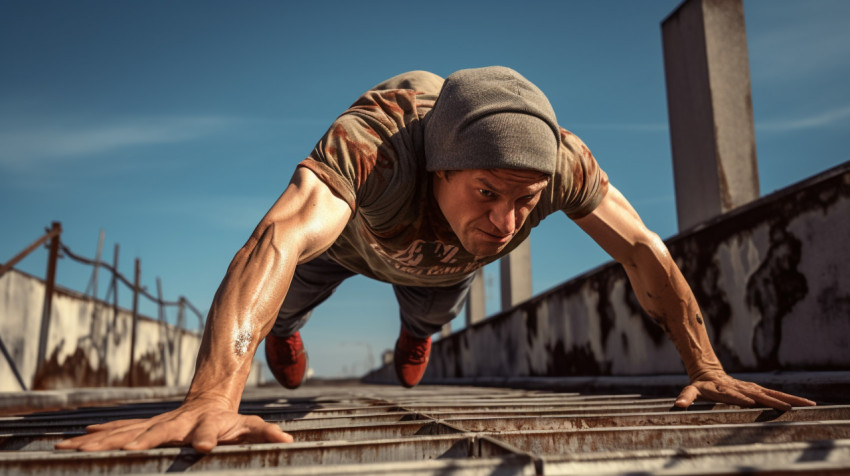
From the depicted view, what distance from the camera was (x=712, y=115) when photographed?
15.1 feet

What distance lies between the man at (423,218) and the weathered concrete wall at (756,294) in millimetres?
587

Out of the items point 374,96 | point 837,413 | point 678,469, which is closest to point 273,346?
point 374,96

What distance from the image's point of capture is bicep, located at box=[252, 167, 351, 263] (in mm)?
1835

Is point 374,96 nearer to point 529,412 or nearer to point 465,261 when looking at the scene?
point 465,261

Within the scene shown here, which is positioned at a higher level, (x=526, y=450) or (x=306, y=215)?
(x=306, y=215)

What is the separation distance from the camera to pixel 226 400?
1513 millimetres

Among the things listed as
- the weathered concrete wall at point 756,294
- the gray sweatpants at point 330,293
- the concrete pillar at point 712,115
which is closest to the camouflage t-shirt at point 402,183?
the gray sweatpants at point 330,293

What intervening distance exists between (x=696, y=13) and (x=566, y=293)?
241 cm

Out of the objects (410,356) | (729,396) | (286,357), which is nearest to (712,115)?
(410,356)

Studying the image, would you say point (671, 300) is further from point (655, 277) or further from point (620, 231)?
point (620, 231)

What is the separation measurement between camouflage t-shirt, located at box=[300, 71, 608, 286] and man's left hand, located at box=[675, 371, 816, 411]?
809 mm

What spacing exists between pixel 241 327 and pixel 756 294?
2571mm

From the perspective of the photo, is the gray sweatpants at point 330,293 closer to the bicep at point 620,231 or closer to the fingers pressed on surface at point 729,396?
the bicep at point 620,231

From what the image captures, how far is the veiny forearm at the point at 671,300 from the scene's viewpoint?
2543 mm
